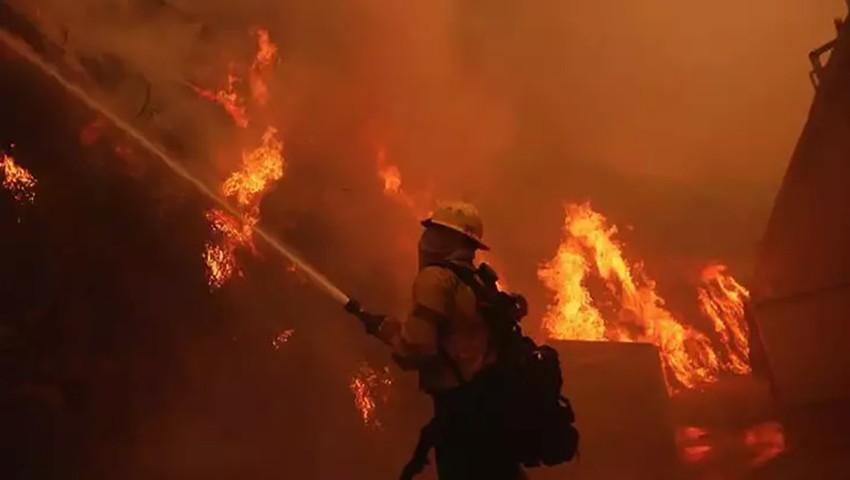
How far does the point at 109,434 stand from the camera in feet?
17.3

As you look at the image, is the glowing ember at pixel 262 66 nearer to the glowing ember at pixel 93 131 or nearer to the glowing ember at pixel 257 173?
the glowing ember at pixel 257 173

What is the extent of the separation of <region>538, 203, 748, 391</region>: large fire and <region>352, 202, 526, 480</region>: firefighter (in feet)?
32.9

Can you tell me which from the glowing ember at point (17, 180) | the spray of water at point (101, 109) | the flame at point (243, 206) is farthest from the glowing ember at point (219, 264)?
the glowing ember at point (17, 180)

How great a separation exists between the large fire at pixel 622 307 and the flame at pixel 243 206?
6685 mm

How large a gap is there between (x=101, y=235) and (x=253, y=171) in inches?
93.3

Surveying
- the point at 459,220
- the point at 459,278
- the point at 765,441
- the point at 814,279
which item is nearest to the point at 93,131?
the point at 459,220

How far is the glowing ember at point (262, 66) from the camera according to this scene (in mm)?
9117

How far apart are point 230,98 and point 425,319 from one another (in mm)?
6121

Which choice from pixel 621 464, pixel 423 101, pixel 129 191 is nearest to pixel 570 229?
pixel 423 101

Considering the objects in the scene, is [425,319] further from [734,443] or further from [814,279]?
[814,279]

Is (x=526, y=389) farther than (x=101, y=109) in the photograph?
No

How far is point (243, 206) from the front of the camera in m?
7.59

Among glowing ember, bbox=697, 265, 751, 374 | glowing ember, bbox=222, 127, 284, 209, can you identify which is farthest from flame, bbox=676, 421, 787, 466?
glowing ember, bbox=697, 265, 751, 374

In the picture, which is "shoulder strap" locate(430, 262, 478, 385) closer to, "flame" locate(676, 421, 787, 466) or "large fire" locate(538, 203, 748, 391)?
"flame" locate(676, 421, 787, 466)
